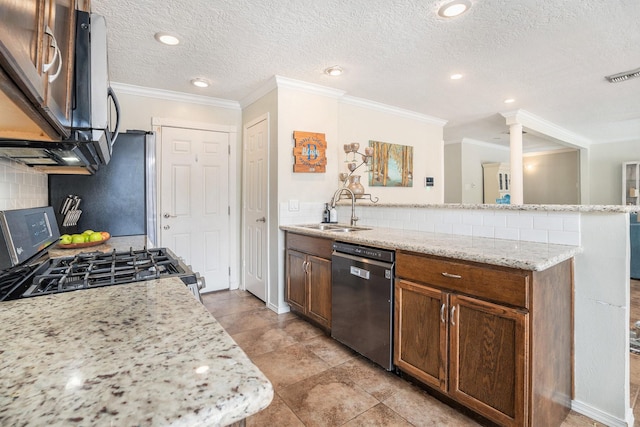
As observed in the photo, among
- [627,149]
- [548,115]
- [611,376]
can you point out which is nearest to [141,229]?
[611,376]

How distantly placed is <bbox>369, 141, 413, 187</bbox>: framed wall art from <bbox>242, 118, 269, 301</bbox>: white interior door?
1.44 meters

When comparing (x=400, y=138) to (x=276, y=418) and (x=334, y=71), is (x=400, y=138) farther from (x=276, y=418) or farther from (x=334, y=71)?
(x=276, y=418)

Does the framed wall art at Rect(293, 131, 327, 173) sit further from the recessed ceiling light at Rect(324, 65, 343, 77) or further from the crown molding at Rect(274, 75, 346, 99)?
the recessed ceiling light at Rect(324, 65, 343, 77)

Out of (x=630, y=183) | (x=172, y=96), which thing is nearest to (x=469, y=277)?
(x=172, y=96)

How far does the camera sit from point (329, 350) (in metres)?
2.49

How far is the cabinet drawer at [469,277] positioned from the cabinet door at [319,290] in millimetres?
802

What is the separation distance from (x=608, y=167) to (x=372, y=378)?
756 cm

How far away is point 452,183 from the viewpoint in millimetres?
6520

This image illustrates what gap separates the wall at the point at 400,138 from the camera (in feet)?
13.0

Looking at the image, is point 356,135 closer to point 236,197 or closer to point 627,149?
point 236,197

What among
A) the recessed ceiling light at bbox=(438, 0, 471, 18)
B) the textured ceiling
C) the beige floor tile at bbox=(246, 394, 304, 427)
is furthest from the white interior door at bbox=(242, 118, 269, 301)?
the recessed ceiling light at bbox=(438, 0, 471, 18)

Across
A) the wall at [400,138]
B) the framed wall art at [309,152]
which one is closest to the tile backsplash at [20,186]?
the framed wall art at [309,152]

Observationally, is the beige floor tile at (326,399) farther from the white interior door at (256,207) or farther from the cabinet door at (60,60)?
the cabinet door at (60,60)

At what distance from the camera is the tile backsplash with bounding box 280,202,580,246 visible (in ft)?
6.01
